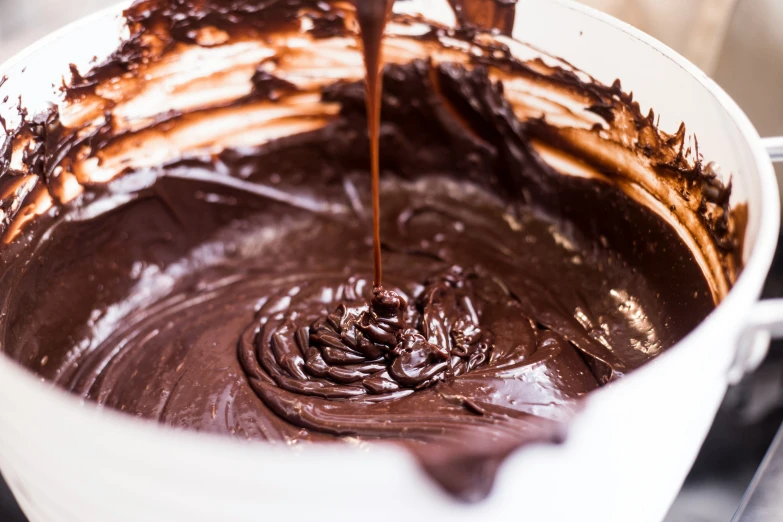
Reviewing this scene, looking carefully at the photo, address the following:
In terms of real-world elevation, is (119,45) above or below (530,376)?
above

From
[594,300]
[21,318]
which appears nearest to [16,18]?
[21,318]

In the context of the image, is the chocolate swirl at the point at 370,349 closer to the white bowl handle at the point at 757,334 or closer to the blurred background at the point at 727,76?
the blurred background at the point at 727,76

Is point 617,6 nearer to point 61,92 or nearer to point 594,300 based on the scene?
point 594,300

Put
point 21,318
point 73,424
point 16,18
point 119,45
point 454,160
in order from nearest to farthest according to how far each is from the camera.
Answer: point 73,424, point 21,318, point 119,45, point 16,18, point 454,160

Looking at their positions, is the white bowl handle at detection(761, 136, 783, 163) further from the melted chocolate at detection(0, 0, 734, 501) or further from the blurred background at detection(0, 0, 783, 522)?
the blurred background at detection(0, 0, 783, 522)

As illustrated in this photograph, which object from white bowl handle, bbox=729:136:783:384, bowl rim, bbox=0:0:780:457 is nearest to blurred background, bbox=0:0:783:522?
bowl rim, bbox=0:0:780:457

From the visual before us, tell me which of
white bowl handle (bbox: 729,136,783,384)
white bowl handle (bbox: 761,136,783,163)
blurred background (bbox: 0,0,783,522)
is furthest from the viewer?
blurred background (bbox: 0,0,783,522)

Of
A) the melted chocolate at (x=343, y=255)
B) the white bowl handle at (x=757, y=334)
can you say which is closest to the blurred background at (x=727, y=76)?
the melted chocolate at (x=343, y=255)
